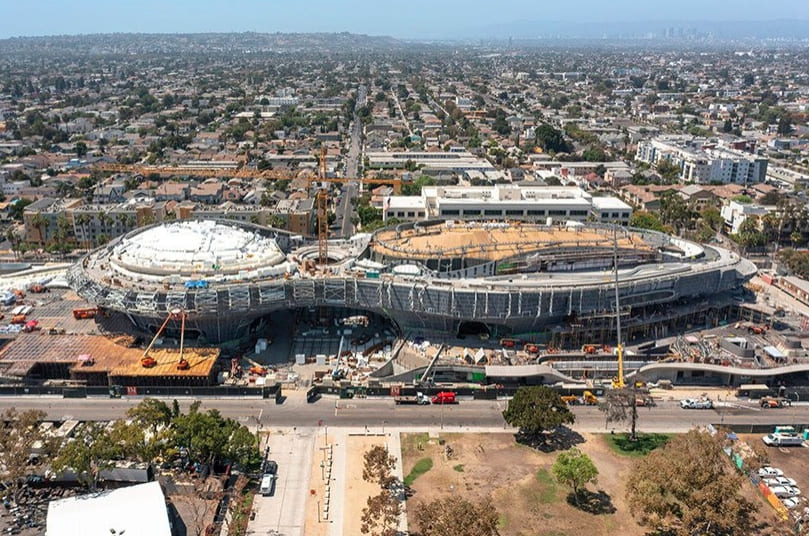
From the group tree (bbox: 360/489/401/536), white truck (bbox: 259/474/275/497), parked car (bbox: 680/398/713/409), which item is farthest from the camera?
parked car (bbox: 680/398/713/409)

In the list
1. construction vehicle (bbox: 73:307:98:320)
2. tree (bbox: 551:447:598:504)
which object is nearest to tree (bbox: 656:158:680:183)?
tree (bbox: 551:447:598:504)

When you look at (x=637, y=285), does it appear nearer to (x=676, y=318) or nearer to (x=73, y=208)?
(x=676, y=318)

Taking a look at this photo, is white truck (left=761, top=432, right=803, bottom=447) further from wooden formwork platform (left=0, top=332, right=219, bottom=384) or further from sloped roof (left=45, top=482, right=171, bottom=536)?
wooden formwork platform (left=0, top=332, right=219, bottom=384)

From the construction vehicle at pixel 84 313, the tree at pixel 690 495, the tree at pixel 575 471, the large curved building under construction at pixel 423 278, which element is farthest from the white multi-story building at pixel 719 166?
the construction vehicle at pixel 84 313

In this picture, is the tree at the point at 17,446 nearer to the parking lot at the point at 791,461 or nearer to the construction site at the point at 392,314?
the construction site at the point at 392,314

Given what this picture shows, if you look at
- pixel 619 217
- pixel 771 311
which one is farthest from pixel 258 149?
pixel 771 311
